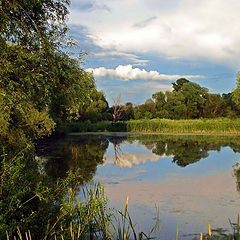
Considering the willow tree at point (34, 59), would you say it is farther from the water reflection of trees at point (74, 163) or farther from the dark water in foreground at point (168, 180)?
the water reflection of trees at point (74, 163)

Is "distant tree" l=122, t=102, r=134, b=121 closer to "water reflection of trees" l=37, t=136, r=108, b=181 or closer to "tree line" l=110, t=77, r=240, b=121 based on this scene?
"tree line" l=110, t=77, r=240, b=121

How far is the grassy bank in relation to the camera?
4512 cm

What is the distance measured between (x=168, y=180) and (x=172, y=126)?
3151cm

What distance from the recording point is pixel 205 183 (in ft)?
53.7

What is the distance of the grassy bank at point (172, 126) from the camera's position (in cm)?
4512

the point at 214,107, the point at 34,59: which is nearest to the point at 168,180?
the point at 34,59

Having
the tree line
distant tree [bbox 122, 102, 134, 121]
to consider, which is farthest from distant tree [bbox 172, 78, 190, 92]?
distant tree [bbox 122, 102, 134, 121]

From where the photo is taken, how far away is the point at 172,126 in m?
48.3

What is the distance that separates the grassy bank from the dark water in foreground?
1433 cm

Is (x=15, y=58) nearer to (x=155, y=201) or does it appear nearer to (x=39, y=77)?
(x=39, y=77)

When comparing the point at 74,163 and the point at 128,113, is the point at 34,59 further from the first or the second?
the point at 128,113

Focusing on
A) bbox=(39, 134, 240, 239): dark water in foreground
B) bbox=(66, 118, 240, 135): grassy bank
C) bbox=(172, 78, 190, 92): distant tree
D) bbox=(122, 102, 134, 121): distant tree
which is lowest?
bbox=(39, 134, 240, 239): dark water in foreground

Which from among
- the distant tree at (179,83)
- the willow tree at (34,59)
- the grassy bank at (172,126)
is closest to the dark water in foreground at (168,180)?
the willow tree at (34,59)

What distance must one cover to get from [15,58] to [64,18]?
1527mm
